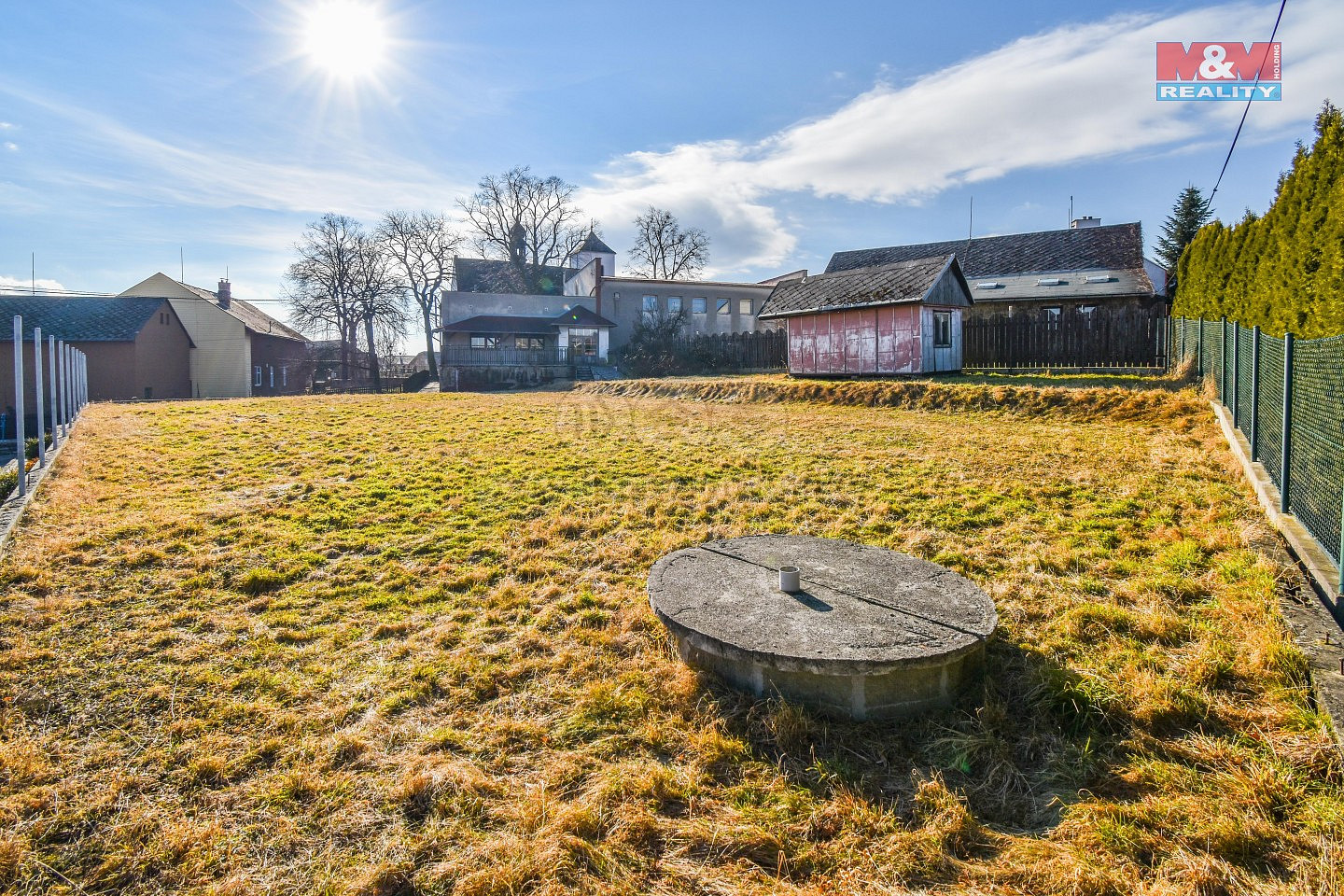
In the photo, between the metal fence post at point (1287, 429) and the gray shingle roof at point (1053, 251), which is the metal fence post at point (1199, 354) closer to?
the metal fence post at point (1287, 429)

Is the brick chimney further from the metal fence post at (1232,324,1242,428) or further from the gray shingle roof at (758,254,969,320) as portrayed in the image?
the metal fence post at (1232,324,1242,428)

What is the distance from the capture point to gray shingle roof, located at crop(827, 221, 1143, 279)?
1110 inches

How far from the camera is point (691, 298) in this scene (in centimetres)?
3919

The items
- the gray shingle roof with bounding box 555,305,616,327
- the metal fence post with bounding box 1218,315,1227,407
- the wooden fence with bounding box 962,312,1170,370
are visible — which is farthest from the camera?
the gray shingle roof with bounding box 555,305,616,327

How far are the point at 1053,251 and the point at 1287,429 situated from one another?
92.3 ft

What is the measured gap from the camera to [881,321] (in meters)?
19.0

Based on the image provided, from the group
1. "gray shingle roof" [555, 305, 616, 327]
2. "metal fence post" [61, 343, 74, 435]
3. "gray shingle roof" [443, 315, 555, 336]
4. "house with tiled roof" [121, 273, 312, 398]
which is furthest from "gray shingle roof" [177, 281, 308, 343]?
"metal fence post" [61, 343, 74, 435]

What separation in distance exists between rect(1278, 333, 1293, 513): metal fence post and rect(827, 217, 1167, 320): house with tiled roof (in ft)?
71.7

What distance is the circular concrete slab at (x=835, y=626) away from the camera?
10.3 ft

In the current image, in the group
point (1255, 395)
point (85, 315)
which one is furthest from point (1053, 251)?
point (85, 315)

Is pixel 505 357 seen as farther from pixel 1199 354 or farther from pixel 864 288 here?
pixel 1199 354

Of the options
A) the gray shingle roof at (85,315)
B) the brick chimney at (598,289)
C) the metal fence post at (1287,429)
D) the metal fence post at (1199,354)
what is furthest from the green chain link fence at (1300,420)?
the gray shingle roof at (85,315)

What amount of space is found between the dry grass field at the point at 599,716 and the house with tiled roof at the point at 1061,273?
22650 mm

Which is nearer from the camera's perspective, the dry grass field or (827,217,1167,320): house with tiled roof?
the dry grass field
